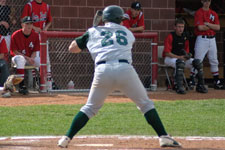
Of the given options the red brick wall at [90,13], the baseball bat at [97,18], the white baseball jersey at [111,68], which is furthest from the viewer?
the red brick wall at [90,13]

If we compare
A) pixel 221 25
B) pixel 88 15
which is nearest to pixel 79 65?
pixel 88 15

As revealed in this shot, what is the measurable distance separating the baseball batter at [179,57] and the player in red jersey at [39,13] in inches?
104

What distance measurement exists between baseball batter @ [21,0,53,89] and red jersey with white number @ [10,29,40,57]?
1.17 feet

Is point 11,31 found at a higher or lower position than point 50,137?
higher

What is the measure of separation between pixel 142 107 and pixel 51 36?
586cm

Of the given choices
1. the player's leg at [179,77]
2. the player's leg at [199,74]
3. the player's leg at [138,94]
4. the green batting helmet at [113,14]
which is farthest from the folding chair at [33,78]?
the player's leg at [138,94]

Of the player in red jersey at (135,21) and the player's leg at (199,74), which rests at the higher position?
the player in red jersey at (135,21)

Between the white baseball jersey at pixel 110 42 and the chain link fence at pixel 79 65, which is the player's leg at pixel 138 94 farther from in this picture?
the chain link fence at pixel 79 65

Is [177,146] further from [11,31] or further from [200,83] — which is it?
[11,31]

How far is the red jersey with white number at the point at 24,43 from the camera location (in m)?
11.3

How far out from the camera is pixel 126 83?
18.8 feet

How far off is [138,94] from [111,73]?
39 centimetres

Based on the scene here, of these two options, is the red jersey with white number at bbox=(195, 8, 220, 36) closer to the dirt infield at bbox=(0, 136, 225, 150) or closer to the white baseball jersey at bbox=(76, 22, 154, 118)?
the dirt infield at bbox=(0, 136, 225, 150)

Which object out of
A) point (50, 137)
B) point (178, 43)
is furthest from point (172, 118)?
point (178, 43)
